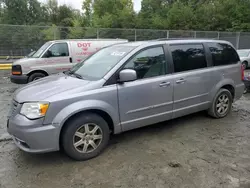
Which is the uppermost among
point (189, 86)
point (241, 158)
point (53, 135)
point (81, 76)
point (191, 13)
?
point (191, 13)

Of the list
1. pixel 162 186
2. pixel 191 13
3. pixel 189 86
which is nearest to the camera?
pixel 162 186

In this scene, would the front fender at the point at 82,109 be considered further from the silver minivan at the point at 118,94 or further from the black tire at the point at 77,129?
the black tire at the point at 77,129

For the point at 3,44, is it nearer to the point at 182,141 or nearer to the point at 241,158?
the point at 182,141

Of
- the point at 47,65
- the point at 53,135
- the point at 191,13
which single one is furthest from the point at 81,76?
the point at 191,13

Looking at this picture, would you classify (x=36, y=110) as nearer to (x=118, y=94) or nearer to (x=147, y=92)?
(x=118, y=94)

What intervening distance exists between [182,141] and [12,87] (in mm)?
7135

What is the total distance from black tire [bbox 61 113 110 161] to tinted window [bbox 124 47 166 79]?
98 cm

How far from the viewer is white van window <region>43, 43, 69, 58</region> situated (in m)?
7.96

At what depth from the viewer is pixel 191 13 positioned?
29.3 metres

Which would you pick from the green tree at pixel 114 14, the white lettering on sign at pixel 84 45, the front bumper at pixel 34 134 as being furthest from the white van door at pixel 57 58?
the green tree at pixel 114 14

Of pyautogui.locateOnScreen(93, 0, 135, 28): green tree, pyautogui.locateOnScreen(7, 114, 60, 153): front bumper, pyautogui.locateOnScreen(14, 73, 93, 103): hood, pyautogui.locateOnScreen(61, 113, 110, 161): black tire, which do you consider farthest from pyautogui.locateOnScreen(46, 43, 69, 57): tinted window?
pyautogui.locateOnScreen(93, 0, 135, 28): green tree

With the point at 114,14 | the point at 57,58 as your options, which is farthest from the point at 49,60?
the point at 114,14

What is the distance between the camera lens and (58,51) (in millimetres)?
8133

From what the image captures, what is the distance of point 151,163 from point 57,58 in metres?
6.22
